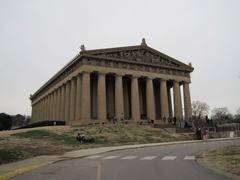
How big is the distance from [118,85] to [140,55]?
9.64 metres

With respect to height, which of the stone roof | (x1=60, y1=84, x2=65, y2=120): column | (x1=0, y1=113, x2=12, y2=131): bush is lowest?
(x1=0, y1=113, x2=12, y2=131): bush

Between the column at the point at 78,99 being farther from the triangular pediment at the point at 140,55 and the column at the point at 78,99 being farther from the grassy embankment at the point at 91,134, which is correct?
the grassy embankment at the point at 91,134

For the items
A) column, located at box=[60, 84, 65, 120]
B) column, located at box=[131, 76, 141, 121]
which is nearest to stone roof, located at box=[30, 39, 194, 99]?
column, located at box=[60, 84, 65, 120]

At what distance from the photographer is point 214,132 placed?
54.3 m

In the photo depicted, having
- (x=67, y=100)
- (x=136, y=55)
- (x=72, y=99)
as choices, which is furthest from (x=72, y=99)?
(x=136, y=55)

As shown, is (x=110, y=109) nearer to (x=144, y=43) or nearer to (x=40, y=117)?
(x=144, y=43)

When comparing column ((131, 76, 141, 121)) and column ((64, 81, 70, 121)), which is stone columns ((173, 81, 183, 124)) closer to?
column ((131, 76, 141, 121))

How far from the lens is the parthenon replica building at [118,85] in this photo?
58.3 meters

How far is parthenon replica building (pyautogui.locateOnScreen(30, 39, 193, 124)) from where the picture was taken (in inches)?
2297

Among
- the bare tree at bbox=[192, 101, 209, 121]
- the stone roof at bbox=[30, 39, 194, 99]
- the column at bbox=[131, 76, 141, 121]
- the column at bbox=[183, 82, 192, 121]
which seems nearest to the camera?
the stone roof at bbox=[30, 39, 194, 99]

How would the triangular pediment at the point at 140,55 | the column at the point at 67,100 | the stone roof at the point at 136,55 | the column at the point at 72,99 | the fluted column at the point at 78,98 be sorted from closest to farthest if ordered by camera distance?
the fluted column at the point at 78,98, the stone roof at the point at 136,55, the triangular pediment at the point at 140,55, the column at the point at 72,99, the column at the point at 67,100

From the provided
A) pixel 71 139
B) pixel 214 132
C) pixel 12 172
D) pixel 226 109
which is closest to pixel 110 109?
pixel 214 132

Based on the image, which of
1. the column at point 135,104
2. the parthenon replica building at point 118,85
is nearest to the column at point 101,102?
the parthenon replica building at point 118,85

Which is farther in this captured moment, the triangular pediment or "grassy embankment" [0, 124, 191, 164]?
the triangular pediment
